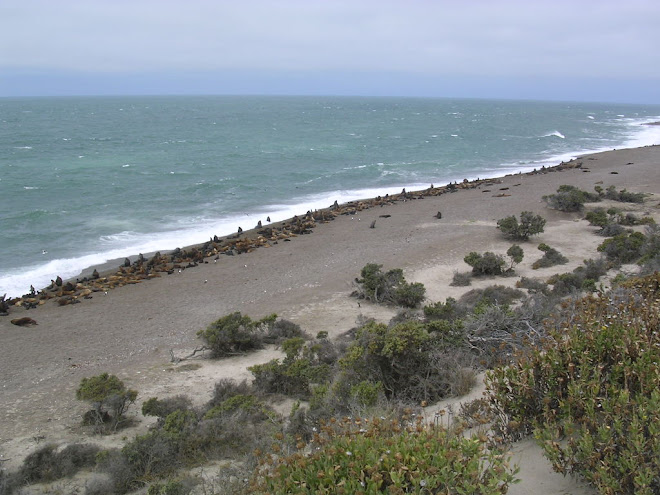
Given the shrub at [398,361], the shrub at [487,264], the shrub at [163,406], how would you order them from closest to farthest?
the shrub at [398,361] → the shrub at [163,406] → the shrub at [487,264]

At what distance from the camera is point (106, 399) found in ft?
27.2

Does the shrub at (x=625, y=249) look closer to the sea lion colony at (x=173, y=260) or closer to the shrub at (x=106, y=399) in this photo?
the sea lion colony at (x=173, y=260)

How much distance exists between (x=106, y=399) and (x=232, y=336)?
11.2 feet

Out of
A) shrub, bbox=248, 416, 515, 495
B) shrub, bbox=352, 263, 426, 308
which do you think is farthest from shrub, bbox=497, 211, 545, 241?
shrub, bbox=248, 416, 515, 495

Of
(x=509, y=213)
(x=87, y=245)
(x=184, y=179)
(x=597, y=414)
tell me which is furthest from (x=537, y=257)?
(x=184, y=179)

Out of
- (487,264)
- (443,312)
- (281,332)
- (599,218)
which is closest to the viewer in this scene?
(443,312)

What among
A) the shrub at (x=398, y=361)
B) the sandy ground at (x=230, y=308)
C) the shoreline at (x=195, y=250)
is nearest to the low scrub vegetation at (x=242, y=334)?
the sandy ground at (x=230, y=308)

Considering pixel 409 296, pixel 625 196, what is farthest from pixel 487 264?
pixel 625 196

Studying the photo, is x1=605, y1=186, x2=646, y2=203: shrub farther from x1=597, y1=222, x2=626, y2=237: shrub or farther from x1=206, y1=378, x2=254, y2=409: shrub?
x1=206, y1=378, x2=254, y2=409: shrub

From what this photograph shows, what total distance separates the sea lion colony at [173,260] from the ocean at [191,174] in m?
1.77

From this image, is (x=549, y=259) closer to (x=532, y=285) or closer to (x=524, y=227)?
(x=532, y=285)

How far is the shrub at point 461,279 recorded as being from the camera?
14.8 meters

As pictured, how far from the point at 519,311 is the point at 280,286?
8850mm

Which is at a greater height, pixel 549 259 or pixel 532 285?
pixel 532 285
